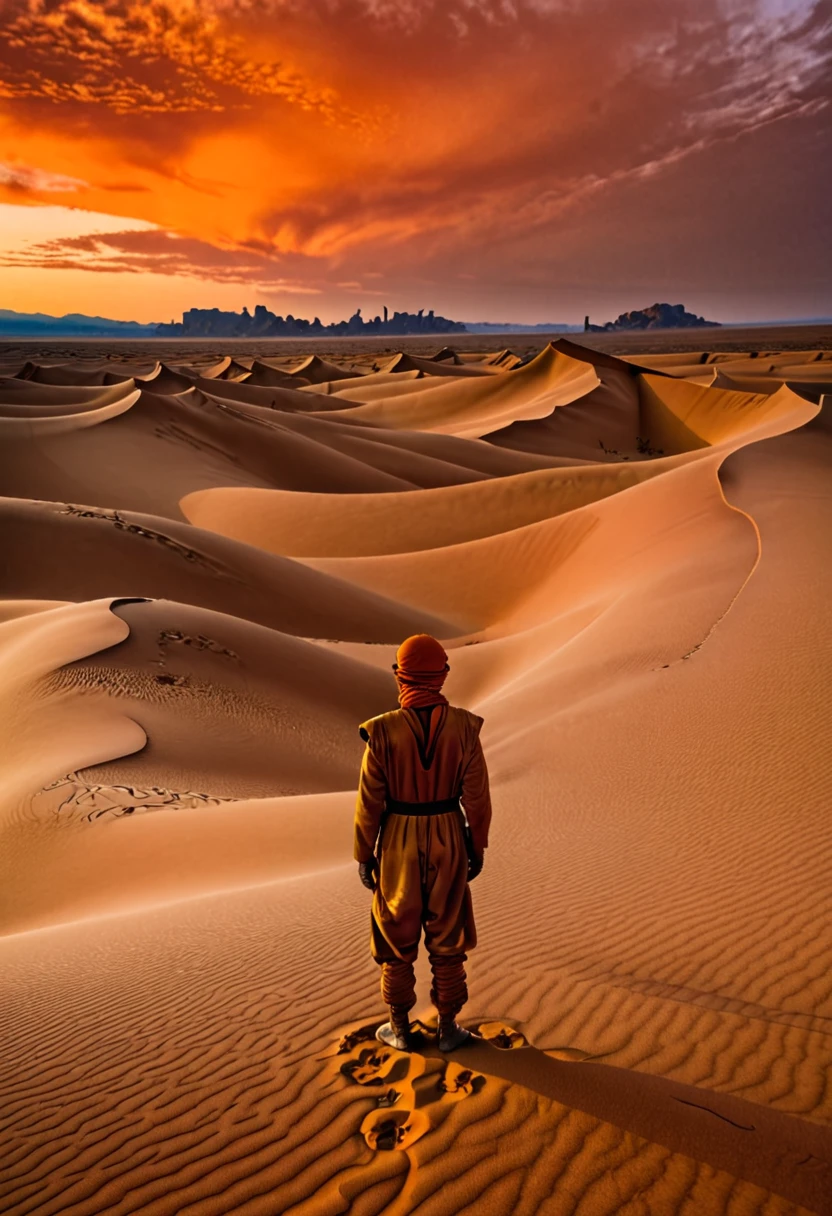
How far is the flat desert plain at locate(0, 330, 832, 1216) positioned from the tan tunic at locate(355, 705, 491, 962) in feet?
1.51

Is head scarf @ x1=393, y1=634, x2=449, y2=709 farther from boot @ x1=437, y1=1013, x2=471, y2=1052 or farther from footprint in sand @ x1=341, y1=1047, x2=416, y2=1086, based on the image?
footprint in sand @ x1=341, y1=1047, x2=416, y2=1086

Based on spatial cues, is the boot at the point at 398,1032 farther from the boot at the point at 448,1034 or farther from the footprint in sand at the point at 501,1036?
the footprint in sand at the point at 501,1036

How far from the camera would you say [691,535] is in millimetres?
15617

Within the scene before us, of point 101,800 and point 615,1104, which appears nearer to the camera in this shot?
point 615,1104

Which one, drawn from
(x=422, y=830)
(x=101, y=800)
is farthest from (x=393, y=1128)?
(x=101, y=800)

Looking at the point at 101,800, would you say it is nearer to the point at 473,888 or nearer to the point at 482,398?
the point at 473,888

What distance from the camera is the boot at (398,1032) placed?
3.16 m

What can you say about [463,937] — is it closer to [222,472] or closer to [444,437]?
[222,472]

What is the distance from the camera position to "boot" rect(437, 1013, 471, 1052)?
10.2 feet

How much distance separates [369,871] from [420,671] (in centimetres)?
81

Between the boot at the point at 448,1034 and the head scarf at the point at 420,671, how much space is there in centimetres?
119

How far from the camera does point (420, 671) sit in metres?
3.02

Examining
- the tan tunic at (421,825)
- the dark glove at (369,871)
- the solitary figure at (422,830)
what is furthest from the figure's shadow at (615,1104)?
the dark glove at (369,871)

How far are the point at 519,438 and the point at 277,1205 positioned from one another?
4208cm
